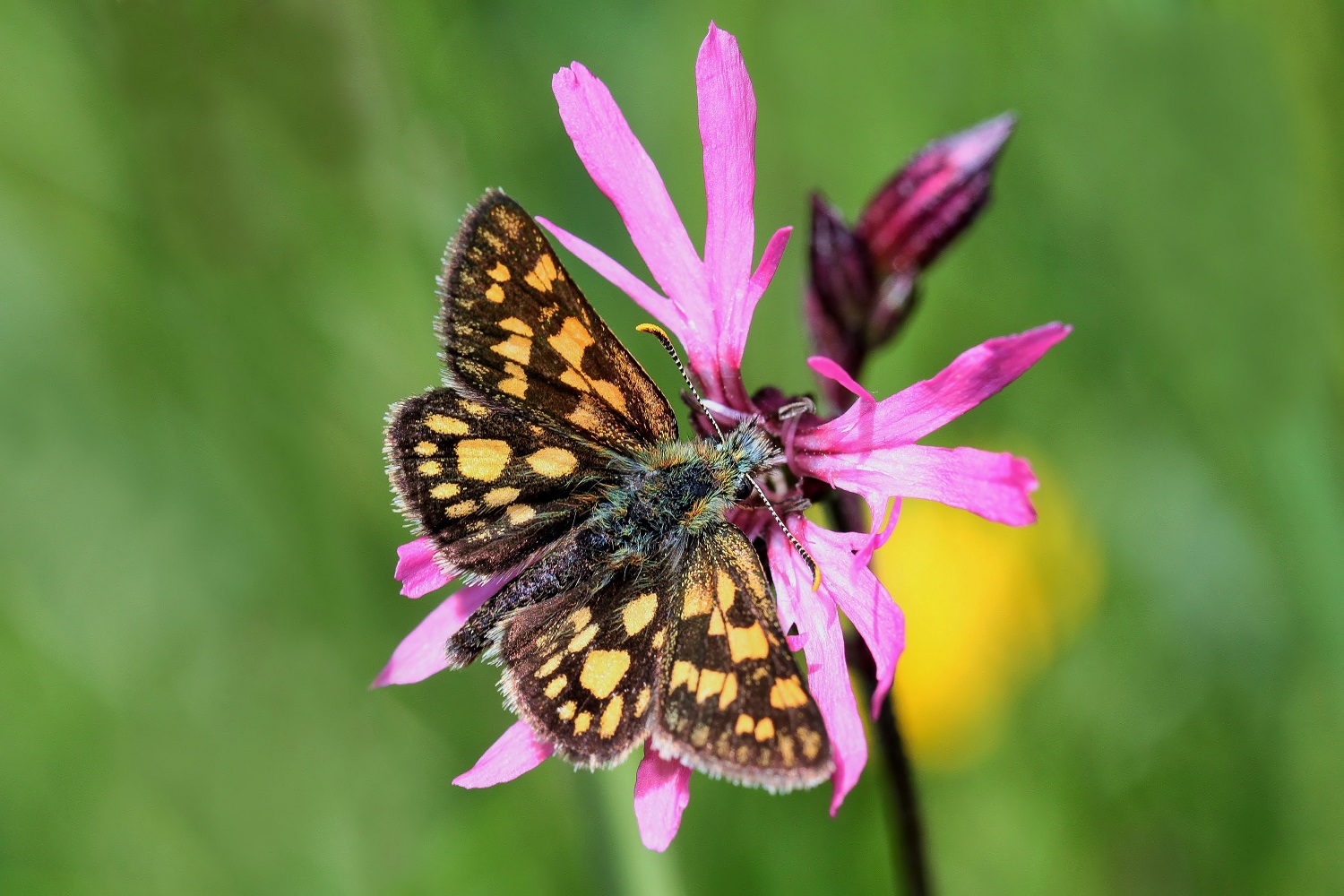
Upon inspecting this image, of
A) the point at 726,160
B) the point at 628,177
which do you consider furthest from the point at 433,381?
the point at 726,160

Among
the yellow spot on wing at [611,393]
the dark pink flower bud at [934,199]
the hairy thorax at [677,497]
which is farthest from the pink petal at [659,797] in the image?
the dark pink flower bud at [934,199]

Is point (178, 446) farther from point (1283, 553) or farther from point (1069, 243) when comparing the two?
point (1283, 553)

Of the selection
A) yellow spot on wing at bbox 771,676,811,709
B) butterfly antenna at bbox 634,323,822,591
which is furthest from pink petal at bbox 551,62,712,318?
yellow spot on wing at bbox 771,676,811,709

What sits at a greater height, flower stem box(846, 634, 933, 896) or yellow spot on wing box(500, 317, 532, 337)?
yellow spot on wing box(500, 317, 532, 337)

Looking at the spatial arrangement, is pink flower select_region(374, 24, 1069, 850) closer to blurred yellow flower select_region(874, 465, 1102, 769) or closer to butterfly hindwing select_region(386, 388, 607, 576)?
butterfly hindwing select_region(386, 388, 607, 576)

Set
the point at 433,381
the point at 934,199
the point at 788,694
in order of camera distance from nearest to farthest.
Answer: the point at 788,694 → the point at 934,199 → the point at 433,381

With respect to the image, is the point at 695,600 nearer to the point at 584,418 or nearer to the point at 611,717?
the point at 611,717
